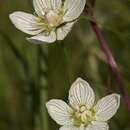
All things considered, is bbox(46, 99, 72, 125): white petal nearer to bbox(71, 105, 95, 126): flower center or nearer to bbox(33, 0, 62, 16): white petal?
bbox(71, 105, 95, 126): flower center

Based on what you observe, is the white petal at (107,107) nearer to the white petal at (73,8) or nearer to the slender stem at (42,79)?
the white petal at (73,8)

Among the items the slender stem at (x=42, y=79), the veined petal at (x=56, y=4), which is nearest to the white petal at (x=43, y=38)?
the veined petal at (x=56, y=4)

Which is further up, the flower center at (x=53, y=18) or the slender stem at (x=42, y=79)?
the flower center at (x=53, y=18)

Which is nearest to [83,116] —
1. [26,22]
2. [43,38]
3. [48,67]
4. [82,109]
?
[82,109]

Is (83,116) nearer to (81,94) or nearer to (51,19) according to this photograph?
(81,94)

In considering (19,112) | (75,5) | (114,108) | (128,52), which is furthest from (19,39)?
(114,108)

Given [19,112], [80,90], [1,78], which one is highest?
[80,90]

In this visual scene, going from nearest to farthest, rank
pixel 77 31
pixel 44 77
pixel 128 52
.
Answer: pixel 44 77 → pixel 128 52 → pixel 77 31

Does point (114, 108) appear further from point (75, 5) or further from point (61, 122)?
point (75, 5)
